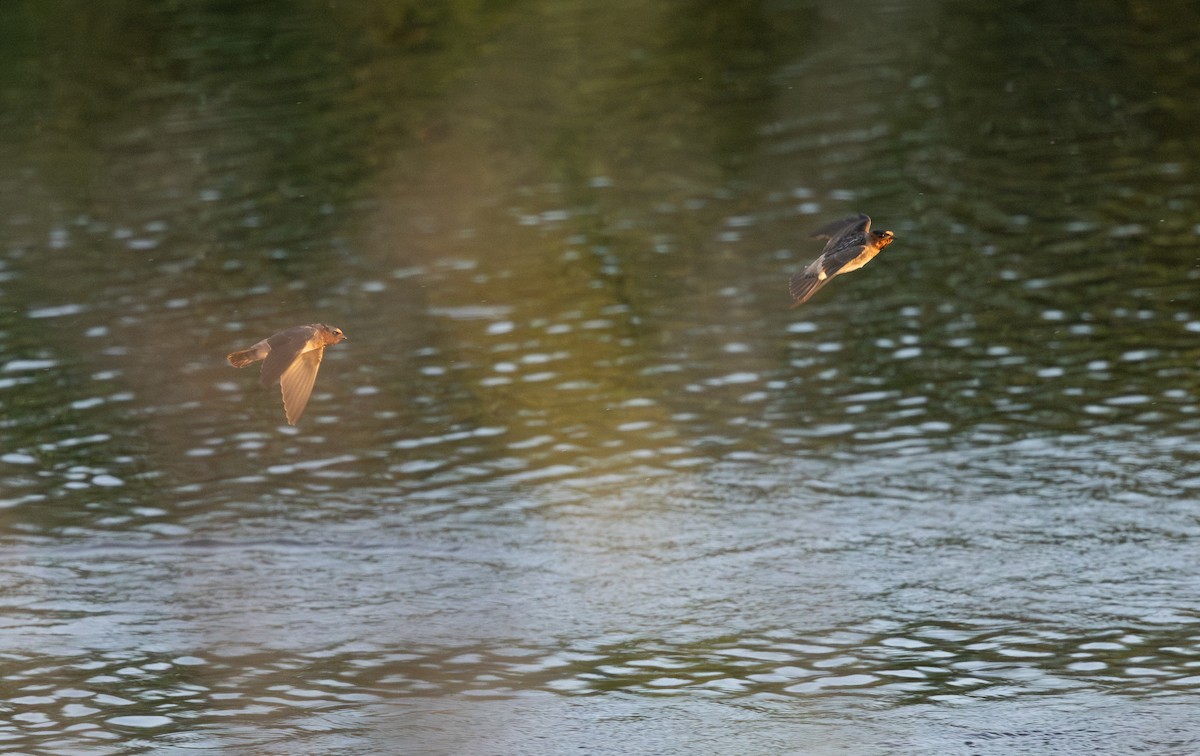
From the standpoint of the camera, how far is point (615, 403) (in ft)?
39.1

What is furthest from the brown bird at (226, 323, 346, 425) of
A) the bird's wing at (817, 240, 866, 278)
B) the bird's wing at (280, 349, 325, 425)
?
the bird's wing at (817, 240, 866, 278)

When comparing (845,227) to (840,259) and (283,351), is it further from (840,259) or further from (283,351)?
(283,351)

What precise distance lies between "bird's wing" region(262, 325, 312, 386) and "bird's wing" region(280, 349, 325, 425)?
31mm

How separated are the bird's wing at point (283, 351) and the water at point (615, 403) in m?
1.47

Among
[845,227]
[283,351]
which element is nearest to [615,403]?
[845,227]

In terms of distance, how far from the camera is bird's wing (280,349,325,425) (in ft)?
24.9

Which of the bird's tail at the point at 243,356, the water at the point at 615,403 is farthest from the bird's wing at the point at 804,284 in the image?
the bird's tail at the point at 243,356

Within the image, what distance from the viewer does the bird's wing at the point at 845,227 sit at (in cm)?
811

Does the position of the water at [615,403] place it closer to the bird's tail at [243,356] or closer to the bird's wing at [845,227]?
the bird's tail at [243,356]

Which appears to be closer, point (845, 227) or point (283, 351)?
point (283, 351)

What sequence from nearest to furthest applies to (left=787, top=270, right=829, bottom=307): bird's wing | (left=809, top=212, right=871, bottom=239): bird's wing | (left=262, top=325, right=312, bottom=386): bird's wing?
(left=787, top=270, right=829, bottom=307): bird's wing, (left=262, top=325, right=312, bottom=386): bird's wing, (left=809, top=212, right=871, bottom=239): bird's wing

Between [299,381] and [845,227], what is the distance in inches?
92.9

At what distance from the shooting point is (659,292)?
13695mm

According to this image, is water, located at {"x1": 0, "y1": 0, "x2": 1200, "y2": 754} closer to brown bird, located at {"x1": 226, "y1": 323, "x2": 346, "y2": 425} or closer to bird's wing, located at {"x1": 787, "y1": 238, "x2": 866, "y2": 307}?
brown bird, located at {"x1": 226, "y1": 323, "x2": 346, "y2": 425}
